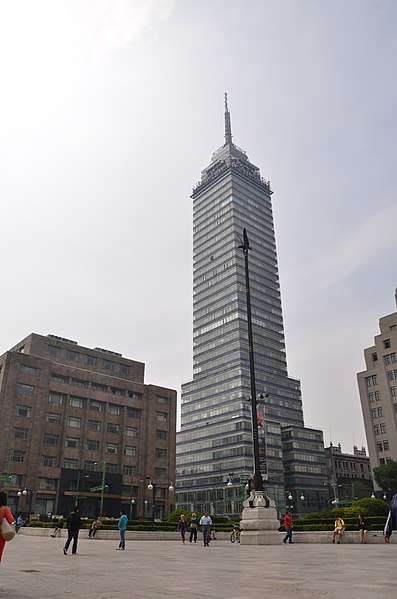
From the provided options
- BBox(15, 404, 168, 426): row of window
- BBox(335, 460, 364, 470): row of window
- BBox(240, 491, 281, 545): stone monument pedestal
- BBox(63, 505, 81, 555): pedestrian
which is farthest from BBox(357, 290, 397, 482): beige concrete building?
BBox(63, 505, 81, 555): pedestrian

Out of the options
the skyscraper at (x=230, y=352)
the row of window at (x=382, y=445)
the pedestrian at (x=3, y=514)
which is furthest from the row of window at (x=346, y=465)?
the pedestrian at (x=3, y=514)

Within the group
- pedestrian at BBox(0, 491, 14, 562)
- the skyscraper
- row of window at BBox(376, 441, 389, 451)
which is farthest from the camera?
the skyscraper

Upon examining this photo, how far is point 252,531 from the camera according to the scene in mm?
24188

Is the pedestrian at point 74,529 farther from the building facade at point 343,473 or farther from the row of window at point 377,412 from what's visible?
the building facade at point 343,473

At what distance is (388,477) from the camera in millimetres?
72000

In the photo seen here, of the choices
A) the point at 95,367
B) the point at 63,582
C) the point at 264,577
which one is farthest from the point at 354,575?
the point at 95,367

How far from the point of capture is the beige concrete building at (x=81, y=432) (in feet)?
201

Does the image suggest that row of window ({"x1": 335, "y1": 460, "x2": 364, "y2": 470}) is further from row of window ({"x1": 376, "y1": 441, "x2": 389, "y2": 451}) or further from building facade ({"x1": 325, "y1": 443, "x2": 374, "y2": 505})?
row of window ({"x1": 376, "y1": 441, "x2": 389, "y2": 451})

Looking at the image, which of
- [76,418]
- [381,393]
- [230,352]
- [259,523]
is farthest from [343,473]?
[259,523]

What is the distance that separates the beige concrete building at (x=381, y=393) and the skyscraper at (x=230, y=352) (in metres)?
26.6

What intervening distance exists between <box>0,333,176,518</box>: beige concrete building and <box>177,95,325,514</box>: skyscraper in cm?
3482

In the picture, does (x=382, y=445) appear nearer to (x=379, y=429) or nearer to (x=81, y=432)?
(x=379, y=429)

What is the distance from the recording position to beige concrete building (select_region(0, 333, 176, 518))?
61.3 m

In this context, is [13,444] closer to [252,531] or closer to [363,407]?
[252,531]
